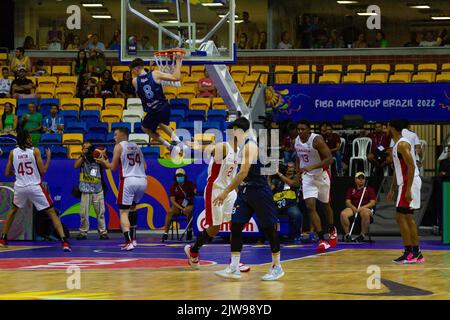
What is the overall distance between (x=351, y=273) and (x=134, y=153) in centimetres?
674

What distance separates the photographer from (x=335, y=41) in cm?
3509

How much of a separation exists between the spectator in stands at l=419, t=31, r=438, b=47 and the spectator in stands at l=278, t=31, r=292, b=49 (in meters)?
4.38

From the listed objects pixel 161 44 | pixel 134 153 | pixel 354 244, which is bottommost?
pixel 354 244

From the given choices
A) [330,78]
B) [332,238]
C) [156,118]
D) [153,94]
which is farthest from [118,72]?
[153,94]

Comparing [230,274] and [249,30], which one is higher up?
[249,30]

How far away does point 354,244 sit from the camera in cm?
2122

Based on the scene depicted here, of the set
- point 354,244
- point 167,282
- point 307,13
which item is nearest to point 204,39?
point 354,244

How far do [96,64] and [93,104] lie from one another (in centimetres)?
227

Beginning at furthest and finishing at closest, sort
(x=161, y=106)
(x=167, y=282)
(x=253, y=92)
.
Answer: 1. (x=253, y=92)
2. (x=161, y=106)
3. (x=167, y=282)

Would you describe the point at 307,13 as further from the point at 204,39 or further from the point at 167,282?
the point at 167,282

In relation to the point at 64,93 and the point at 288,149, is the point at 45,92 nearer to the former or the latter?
the point at 64,93

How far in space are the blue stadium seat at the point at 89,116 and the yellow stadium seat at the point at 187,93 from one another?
2545mm

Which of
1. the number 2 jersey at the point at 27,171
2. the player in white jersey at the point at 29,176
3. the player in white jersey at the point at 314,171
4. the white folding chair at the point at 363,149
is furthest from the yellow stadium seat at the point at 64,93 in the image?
the player in white jersey at the point at 314,171
